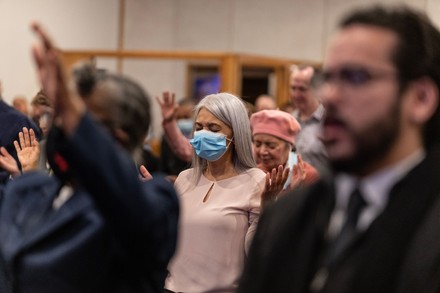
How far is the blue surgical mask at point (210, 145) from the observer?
3.92 metres

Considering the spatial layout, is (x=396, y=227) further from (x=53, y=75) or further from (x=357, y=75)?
(x=53, y=75)

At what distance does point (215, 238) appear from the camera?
3.66 meters

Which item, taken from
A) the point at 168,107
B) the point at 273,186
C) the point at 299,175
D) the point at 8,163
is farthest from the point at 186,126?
the point at 8,163

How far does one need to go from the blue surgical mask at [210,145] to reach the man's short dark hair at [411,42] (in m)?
2.25

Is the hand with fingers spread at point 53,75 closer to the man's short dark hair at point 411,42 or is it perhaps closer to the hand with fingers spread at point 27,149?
the man's short dark hair at point 411,42

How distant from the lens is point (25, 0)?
9680mm

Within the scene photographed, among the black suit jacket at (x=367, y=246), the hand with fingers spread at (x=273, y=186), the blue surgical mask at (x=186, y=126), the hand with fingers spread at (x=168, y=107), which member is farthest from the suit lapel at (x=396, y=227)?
the blue surgical mask at (x=186, y=126)

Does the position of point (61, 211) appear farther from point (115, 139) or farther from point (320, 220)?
point (320, 220)

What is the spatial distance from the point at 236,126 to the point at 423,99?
235 cm

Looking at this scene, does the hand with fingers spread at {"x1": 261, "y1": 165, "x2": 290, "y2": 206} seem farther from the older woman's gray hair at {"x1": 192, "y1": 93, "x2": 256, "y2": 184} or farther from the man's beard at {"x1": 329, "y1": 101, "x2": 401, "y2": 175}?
the man's beard at {"x1": 329, "y1": 101, "x2": 401, "y2": 175}

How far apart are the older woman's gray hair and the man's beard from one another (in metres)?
2.36

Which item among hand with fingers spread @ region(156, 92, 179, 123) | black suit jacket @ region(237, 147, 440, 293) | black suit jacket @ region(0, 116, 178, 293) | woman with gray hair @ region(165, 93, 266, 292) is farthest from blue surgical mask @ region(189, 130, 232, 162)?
black suit jacket @ region(237, 147, 440, 293)

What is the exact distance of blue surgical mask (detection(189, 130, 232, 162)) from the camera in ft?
12.9

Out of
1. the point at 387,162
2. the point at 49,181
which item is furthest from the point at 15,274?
Answer: the point at 387,162
